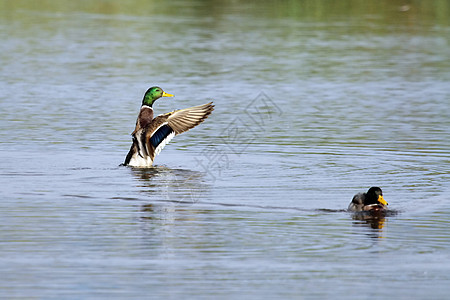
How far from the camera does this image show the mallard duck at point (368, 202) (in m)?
9.80

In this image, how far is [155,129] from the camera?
42.7 ft

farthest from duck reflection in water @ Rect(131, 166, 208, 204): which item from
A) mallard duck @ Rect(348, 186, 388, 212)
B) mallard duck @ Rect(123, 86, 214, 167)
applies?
mallard duck @ Rect(348, 186, 388, 212)

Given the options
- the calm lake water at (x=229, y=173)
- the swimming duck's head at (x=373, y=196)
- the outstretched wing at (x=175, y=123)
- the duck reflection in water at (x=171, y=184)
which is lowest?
the duck reflection in water at (x=171, y=184)

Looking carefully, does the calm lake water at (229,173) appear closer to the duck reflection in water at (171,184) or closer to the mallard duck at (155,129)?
the duck reflection in water at (171,184)

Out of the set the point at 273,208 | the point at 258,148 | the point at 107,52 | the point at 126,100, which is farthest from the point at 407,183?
the point at 107,52

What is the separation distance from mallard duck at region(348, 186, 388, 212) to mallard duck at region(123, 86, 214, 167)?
11.4 feet

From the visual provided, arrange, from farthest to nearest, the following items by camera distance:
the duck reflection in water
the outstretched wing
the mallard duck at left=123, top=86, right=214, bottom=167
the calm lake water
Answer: the outstretched wing < the mallard duck at left=123, top=86, right=214, bottom=167 < the duck reflection in water < the calm lake water

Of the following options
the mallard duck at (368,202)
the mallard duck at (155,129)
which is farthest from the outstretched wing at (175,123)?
the mallard duck at (368,202)

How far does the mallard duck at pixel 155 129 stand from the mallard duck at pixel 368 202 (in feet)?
11.4

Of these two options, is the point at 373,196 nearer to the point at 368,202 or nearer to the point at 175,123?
the point at 368,202

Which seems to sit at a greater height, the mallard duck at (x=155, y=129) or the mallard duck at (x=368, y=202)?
the mallard duck at (x=155, y=129)

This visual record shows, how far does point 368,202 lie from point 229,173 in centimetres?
273

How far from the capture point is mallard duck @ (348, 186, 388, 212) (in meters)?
9.80

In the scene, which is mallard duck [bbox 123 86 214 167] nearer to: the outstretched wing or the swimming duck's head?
the outstretched wing
